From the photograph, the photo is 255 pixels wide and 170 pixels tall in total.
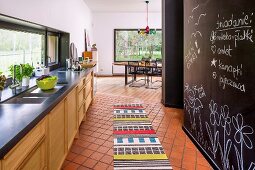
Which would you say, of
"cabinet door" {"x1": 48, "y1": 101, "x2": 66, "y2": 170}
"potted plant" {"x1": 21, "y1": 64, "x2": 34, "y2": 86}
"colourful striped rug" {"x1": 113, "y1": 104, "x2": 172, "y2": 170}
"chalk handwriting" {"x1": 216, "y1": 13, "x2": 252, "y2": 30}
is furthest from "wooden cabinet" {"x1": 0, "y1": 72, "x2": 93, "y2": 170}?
"chalk handwriting" {"x1": 216, "y1": 13, "x2": 252, "y2": 30}

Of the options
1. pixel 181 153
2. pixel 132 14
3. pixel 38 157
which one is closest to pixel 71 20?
pixel 181 153

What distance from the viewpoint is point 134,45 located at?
10719 mm

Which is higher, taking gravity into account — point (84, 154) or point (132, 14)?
point (132, 14)

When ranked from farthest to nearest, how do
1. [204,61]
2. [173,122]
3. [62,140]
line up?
1. [173,122]
2. [204,61]
3. [62,140]

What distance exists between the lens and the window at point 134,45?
10.6 m

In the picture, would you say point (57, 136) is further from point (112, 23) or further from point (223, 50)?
point (112, 23)

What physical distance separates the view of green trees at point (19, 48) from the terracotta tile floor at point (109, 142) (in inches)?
51.4

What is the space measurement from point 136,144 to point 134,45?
310 inches

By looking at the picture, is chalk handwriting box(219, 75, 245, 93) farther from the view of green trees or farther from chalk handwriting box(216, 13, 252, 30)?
the view of green trees

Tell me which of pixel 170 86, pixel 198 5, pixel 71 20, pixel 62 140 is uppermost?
pixel 71 20

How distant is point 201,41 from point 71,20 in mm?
3528

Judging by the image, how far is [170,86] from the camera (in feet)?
17.4

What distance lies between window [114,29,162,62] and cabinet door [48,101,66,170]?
27.5ft

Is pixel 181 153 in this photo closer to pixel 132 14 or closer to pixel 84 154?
pixel 84 154
